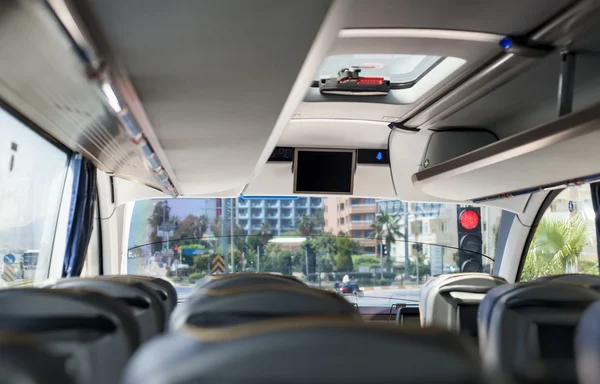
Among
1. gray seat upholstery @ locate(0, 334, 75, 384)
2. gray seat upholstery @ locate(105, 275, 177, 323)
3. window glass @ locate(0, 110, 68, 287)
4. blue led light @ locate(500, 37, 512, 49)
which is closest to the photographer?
gray seat upholstery @ locate(0, 334, 75, 384)

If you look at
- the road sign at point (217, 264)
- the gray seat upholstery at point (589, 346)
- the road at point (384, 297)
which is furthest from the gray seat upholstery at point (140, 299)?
the road at point (384, 297)

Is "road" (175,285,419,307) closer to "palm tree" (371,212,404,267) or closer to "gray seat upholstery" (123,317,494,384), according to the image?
"palm tree" (371,212,404,267)

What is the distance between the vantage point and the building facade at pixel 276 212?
8.23 m

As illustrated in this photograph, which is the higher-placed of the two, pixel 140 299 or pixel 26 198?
pixel 26 198

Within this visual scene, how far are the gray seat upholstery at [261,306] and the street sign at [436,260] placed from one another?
6.66 meters

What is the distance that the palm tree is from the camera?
8.27 meters

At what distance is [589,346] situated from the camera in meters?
1.81

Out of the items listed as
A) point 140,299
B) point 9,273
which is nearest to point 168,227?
point 9,273

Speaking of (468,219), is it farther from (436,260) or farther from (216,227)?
(216,227)

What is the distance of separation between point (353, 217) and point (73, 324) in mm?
6725

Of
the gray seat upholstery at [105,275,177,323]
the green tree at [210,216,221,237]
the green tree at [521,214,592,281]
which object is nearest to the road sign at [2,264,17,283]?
the gray seat upholstery at [105,275,177,323]

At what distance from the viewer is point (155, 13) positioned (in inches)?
84.4

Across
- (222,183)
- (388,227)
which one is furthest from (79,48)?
(388,227)

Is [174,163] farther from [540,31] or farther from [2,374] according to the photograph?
[2,374]
